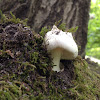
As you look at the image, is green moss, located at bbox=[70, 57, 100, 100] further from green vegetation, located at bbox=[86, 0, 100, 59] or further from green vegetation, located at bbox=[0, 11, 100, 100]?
green vegetation, located at bbox=[86, 0, 100, 59]

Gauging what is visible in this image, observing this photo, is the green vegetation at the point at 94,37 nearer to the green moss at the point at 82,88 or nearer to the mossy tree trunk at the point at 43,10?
the mossy tree trunk at the point at 43,10

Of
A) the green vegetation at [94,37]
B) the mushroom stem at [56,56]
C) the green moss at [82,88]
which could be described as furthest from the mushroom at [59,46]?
the green vegetation at [94,37]

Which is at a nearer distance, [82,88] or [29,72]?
[29,72]

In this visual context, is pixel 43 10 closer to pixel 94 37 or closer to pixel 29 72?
pixel 29 72

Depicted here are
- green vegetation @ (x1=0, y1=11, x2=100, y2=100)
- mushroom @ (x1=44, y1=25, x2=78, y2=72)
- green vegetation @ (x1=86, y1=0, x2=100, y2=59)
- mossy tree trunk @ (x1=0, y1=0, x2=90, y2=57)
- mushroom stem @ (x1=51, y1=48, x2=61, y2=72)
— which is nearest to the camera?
green vegetation @ (x1=0, y1=11, x2=100, y2=100)

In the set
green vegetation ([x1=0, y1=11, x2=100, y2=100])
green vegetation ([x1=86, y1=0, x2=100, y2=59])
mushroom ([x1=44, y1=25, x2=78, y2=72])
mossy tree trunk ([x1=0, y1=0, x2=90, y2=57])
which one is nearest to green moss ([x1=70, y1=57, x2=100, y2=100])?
green vegetation ([x1=0, y1=11, x2=100, y2=100])

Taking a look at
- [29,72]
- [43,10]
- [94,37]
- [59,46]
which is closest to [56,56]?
[59,46]

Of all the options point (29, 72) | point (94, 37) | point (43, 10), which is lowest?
point (29, 72)

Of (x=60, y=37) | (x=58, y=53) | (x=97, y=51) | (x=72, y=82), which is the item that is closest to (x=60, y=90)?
(x=72, y=82)
